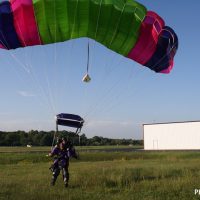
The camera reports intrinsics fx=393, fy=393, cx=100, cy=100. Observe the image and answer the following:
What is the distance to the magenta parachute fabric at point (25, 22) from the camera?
40.2 ft

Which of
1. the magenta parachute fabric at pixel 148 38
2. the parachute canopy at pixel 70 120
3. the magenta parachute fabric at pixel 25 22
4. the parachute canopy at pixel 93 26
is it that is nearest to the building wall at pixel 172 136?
the magenta parachute fabric at pixel 148 38

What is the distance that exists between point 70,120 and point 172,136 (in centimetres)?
5327

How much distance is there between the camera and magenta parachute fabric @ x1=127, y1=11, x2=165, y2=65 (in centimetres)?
1277

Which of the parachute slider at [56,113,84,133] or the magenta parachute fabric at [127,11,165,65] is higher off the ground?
the magenta parachute fabric at [127,11,165,65]

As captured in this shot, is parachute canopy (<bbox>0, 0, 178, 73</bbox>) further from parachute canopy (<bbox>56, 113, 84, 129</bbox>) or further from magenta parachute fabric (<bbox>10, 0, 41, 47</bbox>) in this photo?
parachute canopy (<bbox>56, 113, 84, 129</bbox>)

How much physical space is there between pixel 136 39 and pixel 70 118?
137 inches

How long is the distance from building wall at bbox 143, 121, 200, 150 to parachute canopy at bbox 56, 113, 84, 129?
4945cm

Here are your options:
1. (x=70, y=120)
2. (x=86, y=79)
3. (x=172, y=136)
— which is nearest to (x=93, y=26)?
(x=86, y=79)

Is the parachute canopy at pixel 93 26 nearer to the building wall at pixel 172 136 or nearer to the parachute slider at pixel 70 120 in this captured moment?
the parachute slider at pixel 70 120

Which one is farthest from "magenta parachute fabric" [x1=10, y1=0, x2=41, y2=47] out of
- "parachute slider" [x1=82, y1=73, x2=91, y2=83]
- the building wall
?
the building wall

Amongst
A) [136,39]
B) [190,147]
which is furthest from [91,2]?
[190,147]

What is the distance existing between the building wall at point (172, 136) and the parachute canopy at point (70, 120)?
49.5 m

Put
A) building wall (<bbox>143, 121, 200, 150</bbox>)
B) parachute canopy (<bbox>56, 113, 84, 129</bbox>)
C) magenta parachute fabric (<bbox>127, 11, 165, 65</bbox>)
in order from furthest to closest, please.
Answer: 1. building wall (<bbox>143, 121, 200, 150</bbox>)
2. parachute canopy (<bbox>56, 113, 84, 129</bbox>)
3. magenta parachute fabric (<bbox>127, 11, 165, 65</bbox>)

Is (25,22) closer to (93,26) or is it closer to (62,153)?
(93,26)
